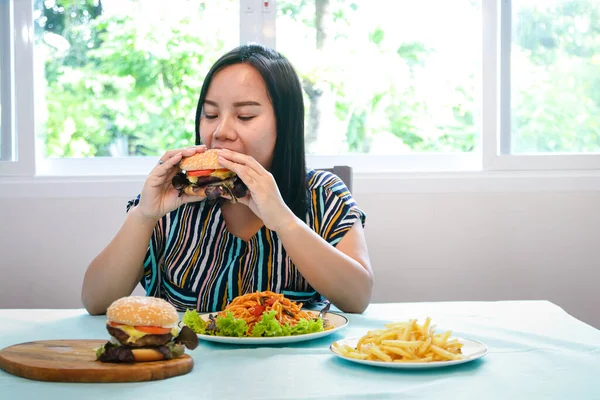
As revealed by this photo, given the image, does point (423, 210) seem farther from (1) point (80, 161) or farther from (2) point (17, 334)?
(2) point (17, 334)

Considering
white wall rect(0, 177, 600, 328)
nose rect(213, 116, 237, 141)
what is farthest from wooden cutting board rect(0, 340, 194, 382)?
white wall rect(0, 177, 600, 328)

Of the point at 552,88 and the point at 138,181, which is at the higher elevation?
the point at 552,88

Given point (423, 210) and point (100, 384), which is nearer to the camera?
point (100, 384)

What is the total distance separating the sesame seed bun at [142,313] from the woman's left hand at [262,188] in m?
0.52

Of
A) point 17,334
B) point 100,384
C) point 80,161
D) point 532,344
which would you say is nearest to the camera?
point 100,384

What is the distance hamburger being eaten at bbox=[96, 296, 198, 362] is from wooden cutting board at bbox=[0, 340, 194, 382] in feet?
0.05

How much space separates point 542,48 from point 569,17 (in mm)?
182

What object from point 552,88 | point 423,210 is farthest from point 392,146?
point 552,88

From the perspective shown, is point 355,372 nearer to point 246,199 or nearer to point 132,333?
point 132,333

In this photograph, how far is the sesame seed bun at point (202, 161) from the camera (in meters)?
1.82

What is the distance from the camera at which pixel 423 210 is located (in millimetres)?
3307

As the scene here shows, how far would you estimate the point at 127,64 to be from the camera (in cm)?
350

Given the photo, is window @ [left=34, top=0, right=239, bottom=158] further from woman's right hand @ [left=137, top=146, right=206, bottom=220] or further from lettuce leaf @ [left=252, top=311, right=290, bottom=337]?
lettuce leaf @ [left=252, top=311, right=290, bottom=337]

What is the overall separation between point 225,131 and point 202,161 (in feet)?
0.50
